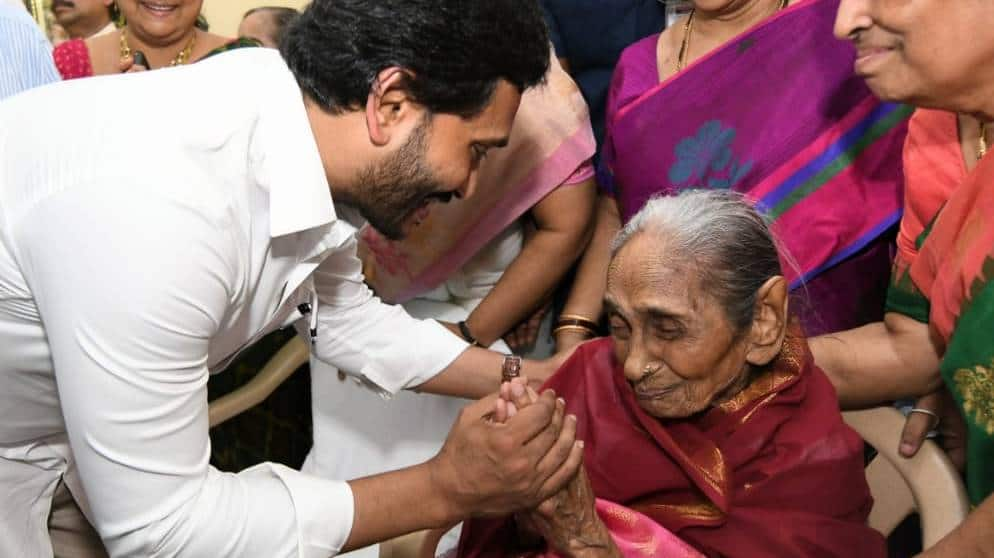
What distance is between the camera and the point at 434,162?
1734mm

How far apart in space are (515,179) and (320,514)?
3.82 feet

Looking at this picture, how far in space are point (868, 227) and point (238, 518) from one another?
1.43 m

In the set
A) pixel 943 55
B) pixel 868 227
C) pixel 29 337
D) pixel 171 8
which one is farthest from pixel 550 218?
pixel 171 8

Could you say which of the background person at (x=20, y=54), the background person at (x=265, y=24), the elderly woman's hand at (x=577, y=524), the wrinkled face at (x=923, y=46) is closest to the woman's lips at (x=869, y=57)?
the wrinkled face at (x=923, y=46)

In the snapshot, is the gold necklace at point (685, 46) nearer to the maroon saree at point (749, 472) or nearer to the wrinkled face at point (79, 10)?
the maroon saree at point (749, 472)

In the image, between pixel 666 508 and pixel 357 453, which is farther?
pixel 357 453

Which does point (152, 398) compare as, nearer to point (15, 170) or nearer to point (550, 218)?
point (15, 170)

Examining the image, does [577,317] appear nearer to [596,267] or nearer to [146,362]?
[596,267]

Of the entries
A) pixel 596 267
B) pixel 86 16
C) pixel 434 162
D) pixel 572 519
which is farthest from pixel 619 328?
pixel 86 16

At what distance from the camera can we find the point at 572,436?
5.82 feet

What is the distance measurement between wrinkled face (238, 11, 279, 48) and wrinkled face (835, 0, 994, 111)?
6.87 ft

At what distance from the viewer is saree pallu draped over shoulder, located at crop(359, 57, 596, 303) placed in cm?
263

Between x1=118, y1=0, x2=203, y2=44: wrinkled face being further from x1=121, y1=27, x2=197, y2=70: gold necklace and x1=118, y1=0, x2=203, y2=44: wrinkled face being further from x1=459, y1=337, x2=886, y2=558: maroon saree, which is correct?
x1=459, y1=337, x2=886, y2=558: maroon saree

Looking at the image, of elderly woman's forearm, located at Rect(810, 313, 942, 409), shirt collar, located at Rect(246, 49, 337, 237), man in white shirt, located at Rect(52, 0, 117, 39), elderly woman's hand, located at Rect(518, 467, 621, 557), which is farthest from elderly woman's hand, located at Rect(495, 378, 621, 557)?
man in white shirt, located at Rect(52, 0, 117, 39)
